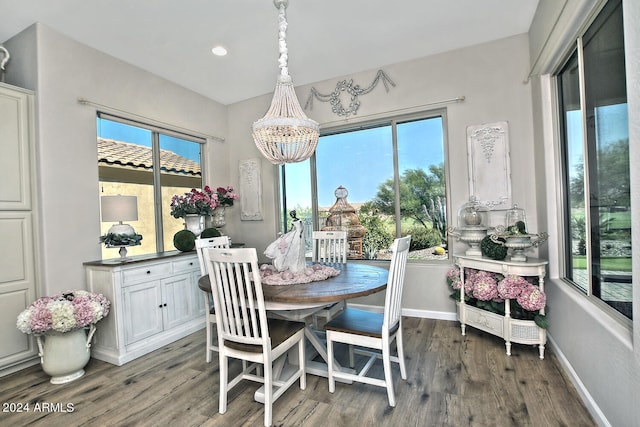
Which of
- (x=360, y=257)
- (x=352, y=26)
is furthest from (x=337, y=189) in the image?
(x=352, y=26)

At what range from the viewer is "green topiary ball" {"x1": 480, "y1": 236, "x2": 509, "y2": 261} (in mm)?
2885

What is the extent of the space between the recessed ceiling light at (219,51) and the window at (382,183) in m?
1.58

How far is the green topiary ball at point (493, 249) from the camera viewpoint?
288 centimetres

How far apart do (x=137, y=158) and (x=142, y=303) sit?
1713mm

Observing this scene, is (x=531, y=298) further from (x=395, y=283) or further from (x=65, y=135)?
(x=65, y=135)

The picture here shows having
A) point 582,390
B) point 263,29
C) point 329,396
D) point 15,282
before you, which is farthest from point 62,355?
point 582,390

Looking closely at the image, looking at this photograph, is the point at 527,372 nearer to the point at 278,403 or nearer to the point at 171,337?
the point at 278,403

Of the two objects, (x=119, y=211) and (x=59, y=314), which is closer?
(x=59, y=314)

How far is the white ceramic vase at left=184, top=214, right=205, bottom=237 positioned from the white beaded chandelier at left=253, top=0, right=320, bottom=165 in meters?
1.69

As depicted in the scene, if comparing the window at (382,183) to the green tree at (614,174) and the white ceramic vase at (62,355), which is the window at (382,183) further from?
the white ceramic vase at (62,355)

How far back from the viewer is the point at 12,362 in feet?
8.64


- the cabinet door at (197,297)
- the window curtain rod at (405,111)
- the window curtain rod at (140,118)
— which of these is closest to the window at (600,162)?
the window curtain rod at (405,111)

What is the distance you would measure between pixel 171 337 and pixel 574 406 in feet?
10.8

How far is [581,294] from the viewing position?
220 centimetres
